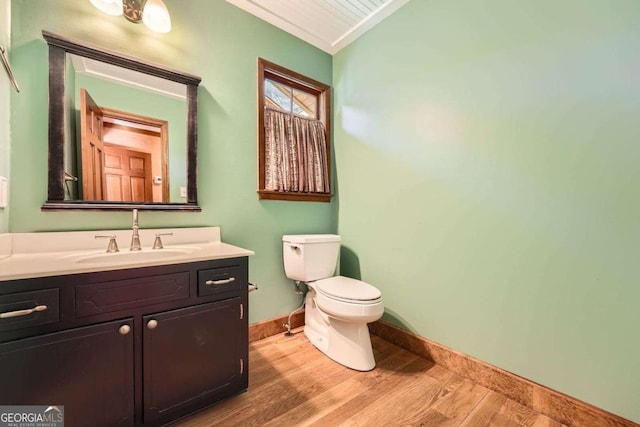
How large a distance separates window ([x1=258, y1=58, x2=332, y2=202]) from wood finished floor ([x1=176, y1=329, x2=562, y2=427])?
1.21m

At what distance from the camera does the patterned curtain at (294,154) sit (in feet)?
6.53

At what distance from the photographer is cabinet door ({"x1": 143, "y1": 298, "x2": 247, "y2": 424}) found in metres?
1.08

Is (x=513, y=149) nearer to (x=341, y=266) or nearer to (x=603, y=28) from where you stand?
(x=603, y=28)

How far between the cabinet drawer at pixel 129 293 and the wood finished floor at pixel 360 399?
62cm

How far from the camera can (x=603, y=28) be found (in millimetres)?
1134

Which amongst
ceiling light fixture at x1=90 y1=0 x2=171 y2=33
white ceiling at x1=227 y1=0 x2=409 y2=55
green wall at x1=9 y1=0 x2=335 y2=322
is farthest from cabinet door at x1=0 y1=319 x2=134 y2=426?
white ceiling at x1=227 y1=0 x2=409 y2=55

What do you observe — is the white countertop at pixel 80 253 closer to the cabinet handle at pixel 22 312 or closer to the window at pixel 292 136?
the cabinet handle at pixel 22 312

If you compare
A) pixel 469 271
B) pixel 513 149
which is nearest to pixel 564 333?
pixel 469 271

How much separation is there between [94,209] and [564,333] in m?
2.44

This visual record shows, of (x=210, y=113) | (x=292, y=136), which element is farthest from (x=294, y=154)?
(x=210, y=113)

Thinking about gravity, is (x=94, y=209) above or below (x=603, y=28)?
below

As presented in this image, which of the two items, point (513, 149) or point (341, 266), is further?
point (341, 266)

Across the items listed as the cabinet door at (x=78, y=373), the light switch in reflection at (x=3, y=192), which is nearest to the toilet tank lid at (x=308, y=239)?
the cabinet door at (x=78, y=373)

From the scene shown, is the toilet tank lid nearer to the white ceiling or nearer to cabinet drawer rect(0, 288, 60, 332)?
cabinet drawer rect(0, 288, 60, 332)
